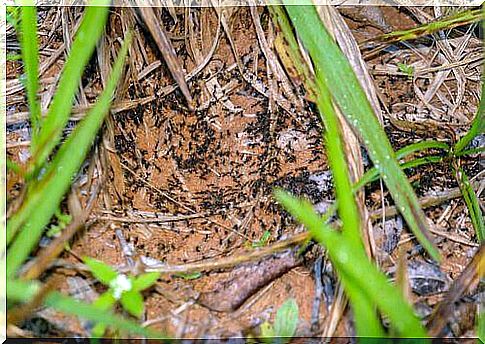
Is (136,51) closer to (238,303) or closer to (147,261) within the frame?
(147,261)

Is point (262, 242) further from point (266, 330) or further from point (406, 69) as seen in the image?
point (406, 69)

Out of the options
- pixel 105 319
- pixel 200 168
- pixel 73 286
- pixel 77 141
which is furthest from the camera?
pixel 200 168

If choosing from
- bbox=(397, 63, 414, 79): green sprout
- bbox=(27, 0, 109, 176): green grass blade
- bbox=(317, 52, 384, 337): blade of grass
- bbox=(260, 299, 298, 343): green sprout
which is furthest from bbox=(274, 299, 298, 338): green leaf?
bbox=(397, 63, 414, 79): green sprout

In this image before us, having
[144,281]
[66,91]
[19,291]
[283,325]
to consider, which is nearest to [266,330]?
[283,325]

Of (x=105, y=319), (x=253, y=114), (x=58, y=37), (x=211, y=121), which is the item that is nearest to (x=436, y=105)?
(x=253, y=114)

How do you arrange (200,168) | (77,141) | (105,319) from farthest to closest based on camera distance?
(200,168) → (77,141) → (105,319)

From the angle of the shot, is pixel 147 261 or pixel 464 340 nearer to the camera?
pixel 464 340
